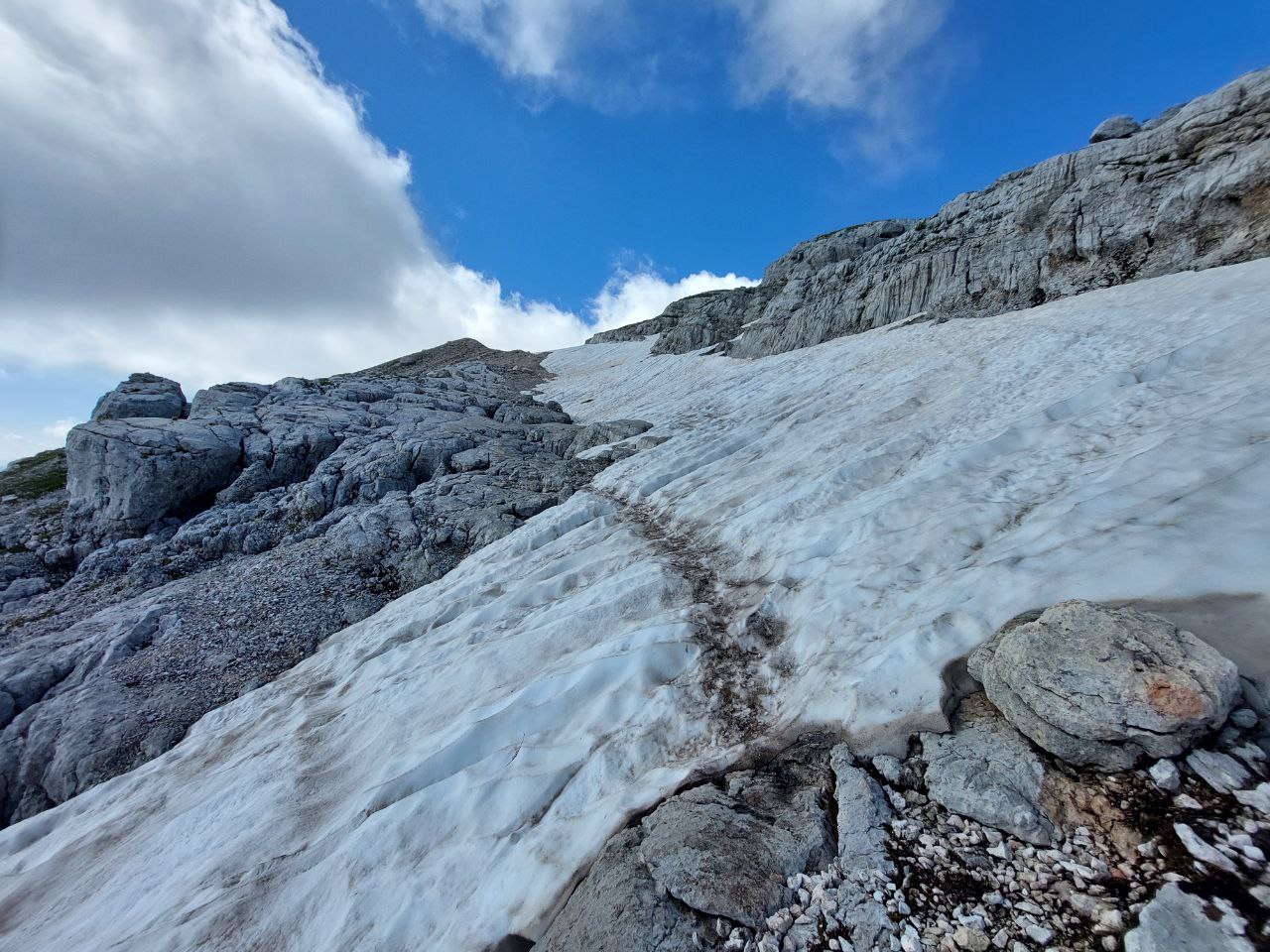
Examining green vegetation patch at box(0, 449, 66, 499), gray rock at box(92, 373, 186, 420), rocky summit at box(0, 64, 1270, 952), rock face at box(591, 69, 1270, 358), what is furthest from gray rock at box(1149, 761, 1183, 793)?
green vegetation patch at box(0, 449, 66, 499)

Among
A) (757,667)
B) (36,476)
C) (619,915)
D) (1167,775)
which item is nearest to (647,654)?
(757,667)

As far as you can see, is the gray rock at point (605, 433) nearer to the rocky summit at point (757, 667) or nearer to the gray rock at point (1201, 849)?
the rocky summit at point (757, 667)

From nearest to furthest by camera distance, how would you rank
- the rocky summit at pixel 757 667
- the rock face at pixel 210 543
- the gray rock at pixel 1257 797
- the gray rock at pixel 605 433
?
1. the gray rock at pixel 1257 797
2. the rocky summit at pixel 757 667
3. the rock face at pixel 210 543
4. the gray rock at pixel 605 433

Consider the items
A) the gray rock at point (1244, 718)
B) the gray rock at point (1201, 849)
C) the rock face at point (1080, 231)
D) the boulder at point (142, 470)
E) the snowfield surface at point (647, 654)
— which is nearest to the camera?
the gray rock at point (1201, 849)

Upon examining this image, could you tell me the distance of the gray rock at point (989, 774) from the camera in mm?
3914

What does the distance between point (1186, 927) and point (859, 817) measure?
1989 mm

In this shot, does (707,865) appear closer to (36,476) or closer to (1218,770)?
(1218,770)

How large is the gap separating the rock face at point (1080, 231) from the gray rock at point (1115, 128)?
0.22 ft

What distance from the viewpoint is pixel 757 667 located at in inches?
287

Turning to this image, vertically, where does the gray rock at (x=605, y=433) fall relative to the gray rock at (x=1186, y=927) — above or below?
above

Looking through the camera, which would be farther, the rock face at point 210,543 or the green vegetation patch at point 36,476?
the green vegetation patch at point 36,476

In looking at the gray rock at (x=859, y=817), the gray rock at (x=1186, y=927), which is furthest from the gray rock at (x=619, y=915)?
the gray rock at (x=1186, y=927)

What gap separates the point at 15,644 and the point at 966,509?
2565 centimetres

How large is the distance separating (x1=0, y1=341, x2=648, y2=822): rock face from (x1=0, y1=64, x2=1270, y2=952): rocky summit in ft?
0.48
